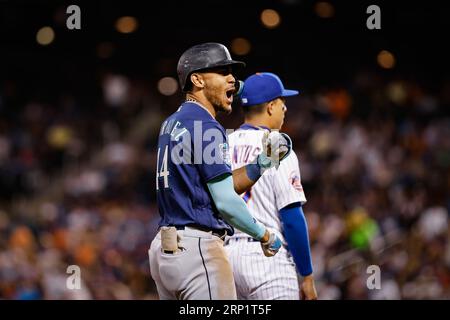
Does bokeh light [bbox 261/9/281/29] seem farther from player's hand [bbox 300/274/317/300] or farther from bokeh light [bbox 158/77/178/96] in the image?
player's hand [bbox 300/274/317/300]

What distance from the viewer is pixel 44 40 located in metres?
16.7

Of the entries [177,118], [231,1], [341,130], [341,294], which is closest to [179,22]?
[231,1]

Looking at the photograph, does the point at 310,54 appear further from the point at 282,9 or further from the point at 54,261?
the point at 54,261

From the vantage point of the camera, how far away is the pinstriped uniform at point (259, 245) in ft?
17.5

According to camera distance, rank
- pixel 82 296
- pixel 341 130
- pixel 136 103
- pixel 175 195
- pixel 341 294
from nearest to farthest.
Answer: pixel 175 195
pixel 82 296
pixel 341 294
pixel 341 130
pixel 136 103

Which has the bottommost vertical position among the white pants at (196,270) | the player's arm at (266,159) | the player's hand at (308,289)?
the player's hand at (308,289)

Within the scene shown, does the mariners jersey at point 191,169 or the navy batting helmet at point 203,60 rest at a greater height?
the navy batting helmet at point 203,60

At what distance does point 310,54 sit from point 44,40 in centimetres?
510

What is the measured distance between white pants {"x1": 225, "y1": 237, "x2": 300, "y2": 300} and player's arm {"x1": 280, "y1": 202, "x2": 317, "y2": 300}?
2.8 inches

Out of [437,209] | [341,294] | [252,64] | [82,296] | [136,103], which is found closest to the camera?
[82,296]

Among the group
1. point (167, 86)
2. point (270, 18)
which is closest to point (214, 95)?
point (270, 18)

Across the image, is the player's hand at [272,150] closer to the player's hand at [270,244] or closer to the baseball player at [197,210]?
the baseball player at [197,210]

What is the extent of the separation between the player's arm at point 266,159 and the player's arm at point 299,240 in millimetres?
694

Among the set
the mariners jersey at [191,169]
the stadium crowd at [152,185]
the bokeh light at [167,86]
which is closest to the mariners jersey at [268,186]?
the mariners jersey at [191,169]
